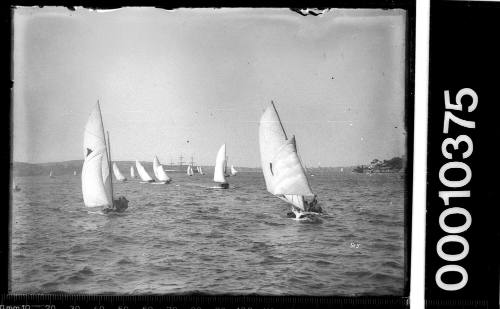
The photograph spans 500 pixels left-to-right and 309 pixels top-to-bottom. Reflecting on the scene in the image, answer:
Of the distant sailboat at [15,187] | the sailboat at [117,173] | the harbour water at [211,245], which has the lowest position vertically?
the harbour water at [211,245]

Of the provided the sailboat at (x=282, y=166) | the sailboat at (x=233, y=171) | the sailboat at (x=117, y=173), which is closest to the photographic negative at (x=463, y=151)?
the sailboat at (x=282, y=166)

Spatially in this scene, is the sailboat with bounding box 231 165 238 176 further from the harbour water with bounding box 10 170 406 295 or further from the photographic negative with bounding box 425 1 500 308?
the photographic negative with bounding box 425 1 500 308

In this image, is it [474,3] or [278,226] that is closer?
[474,3]

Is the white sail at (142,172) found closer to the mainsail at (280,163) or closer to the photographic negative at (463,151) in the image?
the mainsail at (280,163)

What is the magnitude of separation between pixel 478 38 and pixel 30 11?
7.36 feet

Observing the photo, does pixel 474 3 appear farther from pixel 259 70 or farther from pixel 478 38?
pixel 259 70

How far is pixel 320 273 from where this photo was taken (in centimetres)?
207

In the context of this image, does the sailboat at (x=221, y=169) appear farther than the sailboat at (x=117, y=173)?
No

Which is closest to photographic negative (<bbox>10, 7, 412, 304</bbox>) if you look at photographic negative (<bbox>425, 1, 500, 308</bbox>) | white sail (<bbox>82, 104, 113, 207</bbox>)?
white sail (<bbox>82, 104, 113, 207</bbox>)

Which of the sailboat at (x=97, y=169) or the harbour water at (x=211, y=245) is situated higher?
the sailboat at (x=97, y=169)

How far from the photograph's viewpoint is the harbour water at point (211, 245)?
207cm

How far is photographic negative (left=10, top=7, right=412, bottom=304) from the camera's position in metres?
2.05

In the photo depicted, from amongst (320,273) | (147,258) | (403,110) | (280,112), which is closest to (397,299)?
(320,273)

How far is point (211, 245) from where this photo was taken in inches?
82.1
